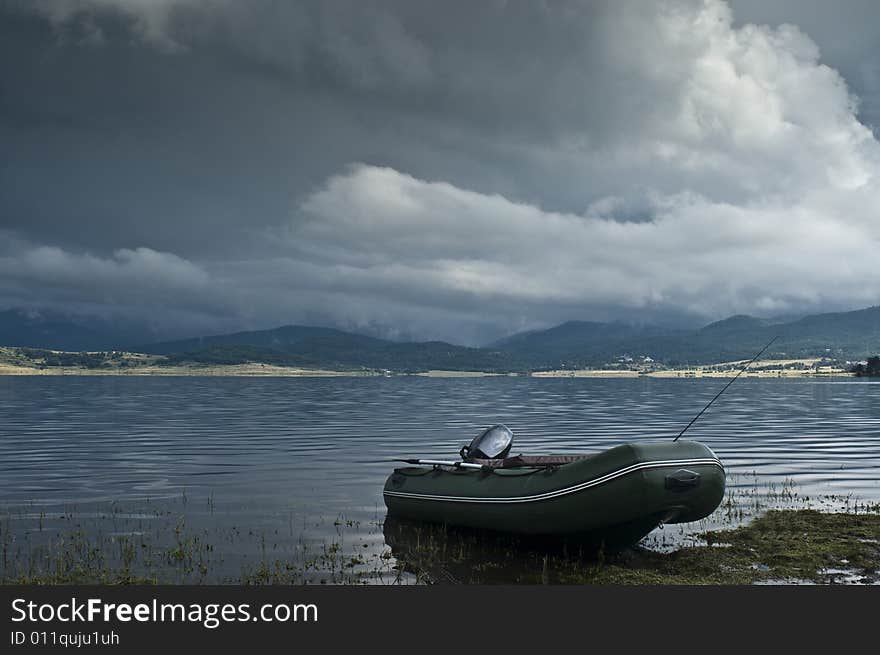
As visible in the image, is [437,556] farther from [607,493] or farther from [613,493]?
Result: [613,493]

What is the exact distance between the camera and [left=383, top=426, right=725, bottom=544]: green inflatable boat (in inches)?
543

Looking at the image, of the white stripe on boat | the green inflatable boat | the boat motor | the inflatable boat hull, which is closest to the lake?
the green inflatable boat

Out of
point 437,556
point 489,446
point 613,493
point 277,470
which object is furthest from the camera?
point 277,470

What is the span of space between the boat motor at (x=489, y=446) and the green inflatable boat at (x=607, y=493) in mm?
3872

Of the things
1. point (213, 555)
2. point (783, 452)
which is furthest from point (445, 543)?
point (783, 452)

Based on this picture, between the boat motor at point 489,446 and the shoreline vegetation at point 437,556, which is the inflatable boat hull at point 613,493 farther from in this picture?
the boat motor at point 489,446

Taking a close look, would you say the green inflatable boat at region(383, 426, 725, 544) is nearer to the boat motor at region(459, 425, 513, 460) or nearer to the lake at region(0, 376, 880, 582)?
the lake at region(0, 376, 880, 582)

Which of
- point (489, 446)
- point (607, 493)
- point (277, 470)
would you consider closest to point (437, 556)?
point (607, 493)

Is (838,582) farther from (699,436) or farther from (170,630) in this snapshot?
(699,436)

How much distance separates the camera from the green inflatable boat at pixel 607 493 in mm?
13797

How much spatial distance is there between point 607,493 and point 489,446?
7.16 meters

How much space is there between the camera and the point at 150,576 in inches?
562

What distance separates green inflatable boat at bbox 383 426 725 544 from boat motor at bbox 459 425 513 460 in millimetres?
3872

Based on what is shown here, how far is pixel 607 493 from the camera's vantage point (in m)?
14.0
